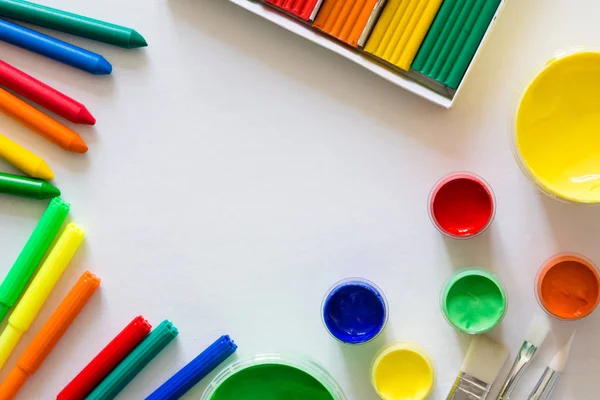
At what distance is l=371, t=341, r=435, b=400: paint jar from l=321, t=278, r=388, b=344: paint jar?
0.03m

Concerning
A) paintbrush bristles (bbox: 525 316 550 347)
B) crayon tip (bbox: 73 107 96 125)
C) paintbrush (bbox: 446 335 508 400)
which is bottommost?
paintbrush (bbox: 446 335 508 400)

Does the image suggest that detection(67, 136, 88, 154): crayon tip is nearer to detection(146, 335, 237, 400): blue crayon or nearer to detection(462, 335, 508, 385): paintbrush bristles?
detection(146, 335, 237, 400): blue crayon

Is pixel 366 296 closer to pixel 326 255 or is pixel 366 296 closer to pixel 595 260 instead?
pixel 326 255

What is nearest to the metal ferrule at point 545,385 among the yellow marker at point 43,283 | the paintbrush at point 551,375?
the paintbrush at point 551,375

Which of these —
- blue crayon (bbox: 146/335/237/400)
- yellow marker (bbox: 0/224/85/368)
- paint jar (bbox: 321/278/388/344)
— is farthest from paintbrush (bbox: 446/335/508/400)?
yellow marker (bbox: 0/224/85/368)

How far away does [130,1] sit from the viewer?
2.76ft

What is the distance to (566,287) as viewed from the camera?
0.82m

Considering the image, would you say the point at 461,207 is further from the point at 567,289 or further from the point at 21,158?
the point at 21,158

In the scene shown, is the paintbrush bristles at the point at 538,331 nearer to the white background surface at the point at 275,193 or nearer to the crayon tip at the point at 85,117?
the white background surface at the point at 275,193

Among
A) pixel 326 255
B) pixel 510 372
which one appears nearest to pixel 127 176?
pixel 326 255

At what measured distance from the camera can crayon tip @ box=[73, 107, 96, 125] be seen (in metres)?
0.83

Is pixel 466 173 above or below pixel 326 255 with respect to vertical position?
above

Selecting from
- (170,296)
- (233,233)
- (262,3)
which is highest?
(262,3)

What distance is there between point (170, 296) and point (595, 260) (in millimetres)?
540
